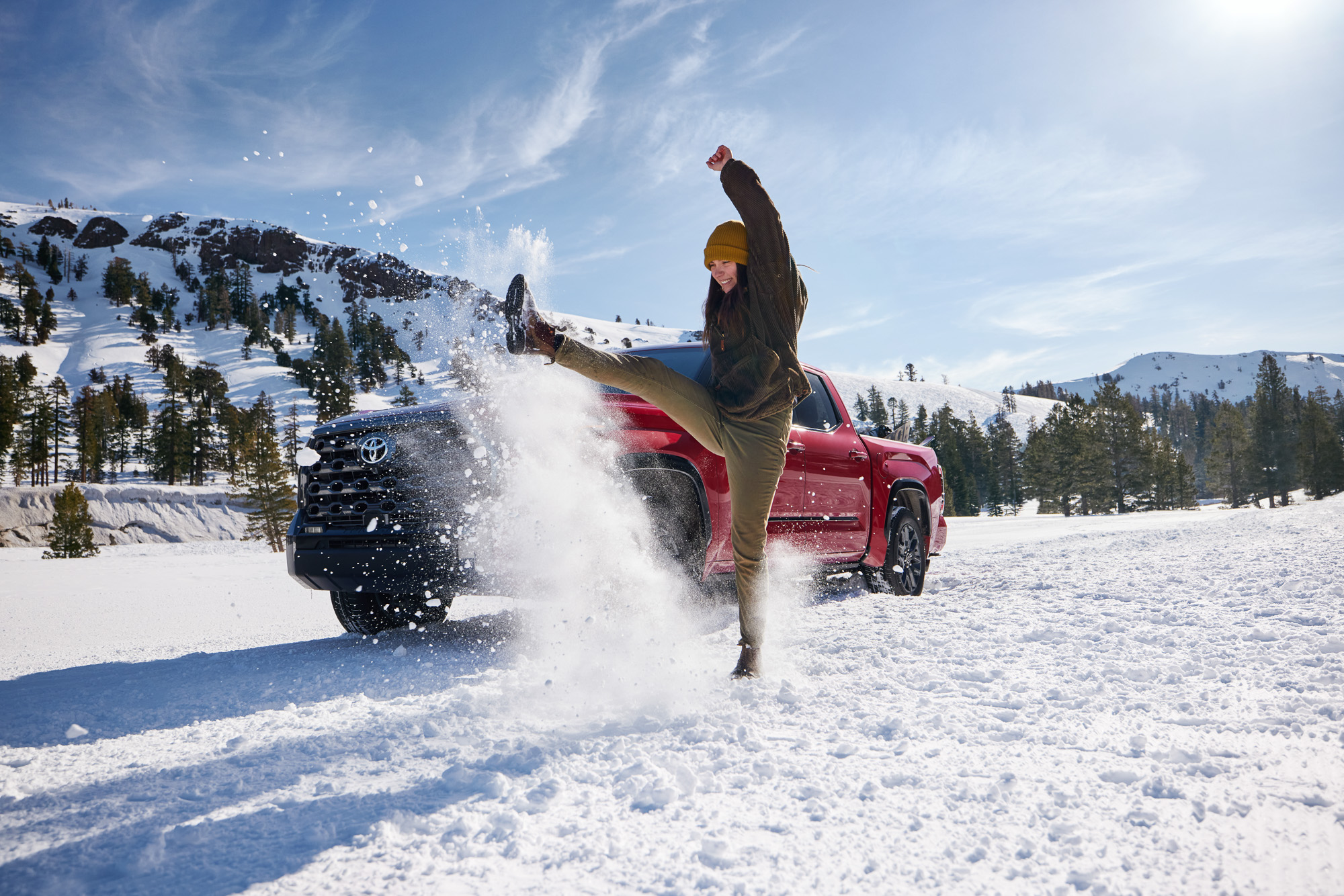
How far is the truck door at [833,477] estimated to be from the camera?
4.99 meters

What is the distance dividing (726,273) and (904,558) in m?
3.79

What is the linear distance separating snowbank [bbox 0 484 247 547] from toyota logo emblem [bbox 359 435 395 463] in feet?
117

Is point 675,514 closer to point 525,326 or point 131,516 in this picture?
point 525,326

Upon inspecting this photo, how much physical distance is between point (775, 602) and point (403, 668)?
2.69 metres

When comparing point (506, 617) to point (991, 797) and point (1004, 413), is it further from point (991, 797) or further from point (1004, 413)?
point (1004, 413)

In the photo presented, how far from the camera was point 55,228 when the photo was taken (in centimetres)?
19500

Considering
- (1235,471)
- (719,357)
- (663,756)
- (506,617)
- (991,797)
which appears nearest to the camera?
(991,797)

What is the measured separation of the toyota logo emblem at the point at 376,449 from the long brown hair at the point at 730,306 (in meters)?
1.74

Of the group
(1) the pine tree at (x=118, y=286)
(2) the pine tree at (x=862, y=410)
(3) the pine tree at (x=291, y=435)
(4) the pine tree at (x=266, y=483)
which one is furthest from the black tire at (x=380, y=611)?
(1) the pine tree at (x=118, y=286)

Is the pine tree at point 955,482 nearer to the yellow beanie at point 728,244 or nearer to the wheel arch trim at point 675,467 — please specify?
the wheel arch trim at point 675,467

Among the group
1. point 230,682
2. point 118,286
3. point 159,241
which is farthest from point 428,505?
point 159,241

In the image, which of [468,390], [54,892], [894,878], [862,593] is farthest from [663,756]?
[862,593]

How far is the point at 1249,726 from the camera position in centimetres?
220

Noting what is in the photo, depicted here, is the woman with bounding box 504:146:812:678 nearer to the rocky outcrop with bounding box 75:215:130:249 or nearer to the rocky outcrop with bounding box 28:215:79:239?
the rocky outcrop with bounding box 75:215:130:249
